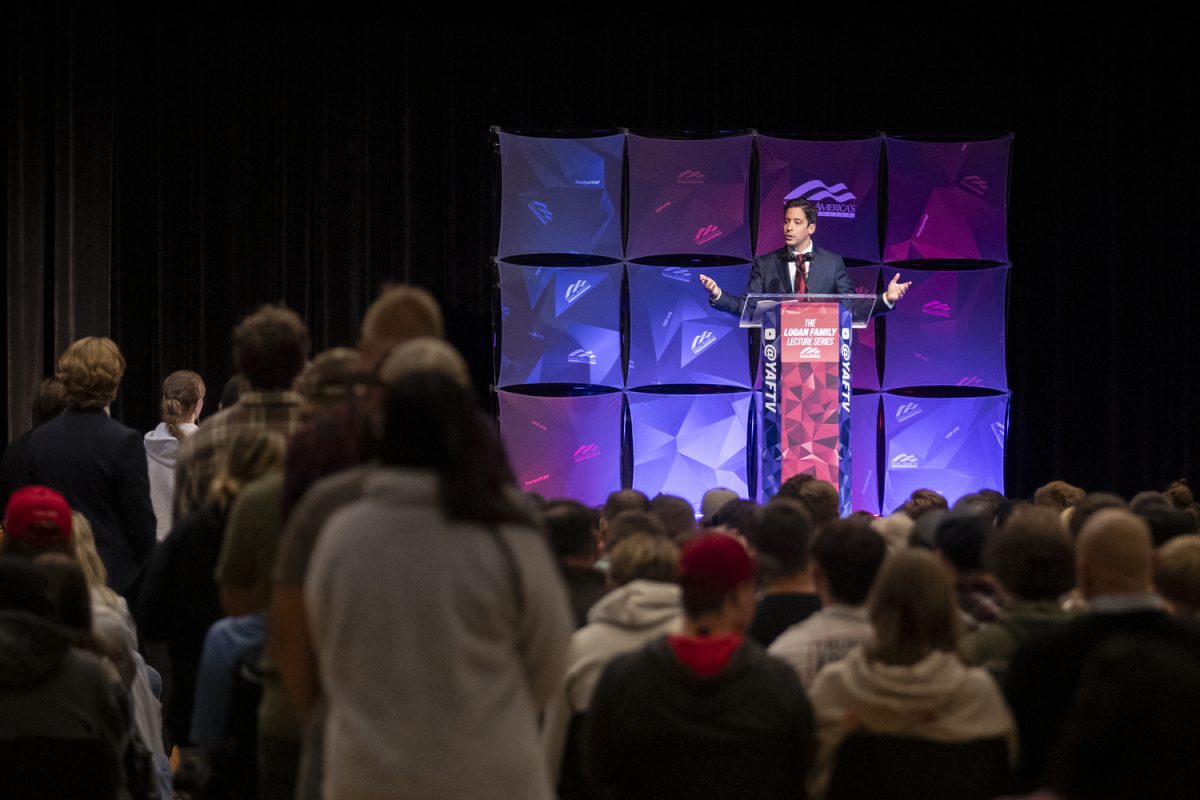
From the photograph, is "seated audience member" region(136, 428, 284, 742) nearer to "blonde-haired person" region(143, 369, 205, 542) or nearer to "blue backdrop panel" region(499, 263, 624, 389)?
"blonde-haired person" region(143, 369, 205, 542)

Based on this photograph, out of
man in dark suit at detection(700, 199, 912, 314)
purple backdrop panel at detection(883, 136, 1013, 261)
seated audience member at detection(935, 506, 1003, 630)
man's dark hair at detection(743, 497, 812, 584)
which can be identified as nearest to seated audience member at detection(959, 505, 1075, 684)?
seated audience member at detection(935, 506, 1003, 630)

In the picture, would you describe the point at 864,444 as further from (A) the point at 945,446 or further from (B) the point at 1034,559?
(B) the point at 1034,559

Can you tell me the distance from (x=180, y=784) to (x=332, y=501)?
4.65ft

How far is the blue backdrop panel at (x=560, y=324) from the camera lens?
Answer: 8.36 metres

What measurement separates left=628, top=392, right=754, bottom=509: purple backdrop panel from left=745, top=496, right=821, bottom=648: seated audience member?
16.6 ft

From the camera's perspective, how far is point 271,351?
115 inches

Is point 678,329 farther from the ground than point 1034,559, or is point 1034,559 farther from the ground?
point 678,329

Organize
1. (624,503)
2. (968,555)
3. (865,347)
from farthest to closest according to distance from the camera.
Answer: (865,347)
(624,503)
(968,555)

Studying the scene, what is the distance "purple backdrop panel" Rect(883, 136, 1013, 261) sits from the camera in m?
8.68

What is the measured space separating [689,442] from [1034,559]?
5566 millimetres

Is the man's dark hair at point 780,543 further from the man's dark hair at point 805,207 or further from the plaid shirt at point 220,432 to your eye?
the man's dark hair at point 805,207

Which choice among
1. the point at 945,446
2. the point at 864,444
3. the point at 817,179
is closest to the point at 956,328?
the point at 945,446

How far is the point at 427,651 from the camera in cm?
199

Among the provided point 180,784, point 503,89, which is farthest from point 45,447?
point 503,89
